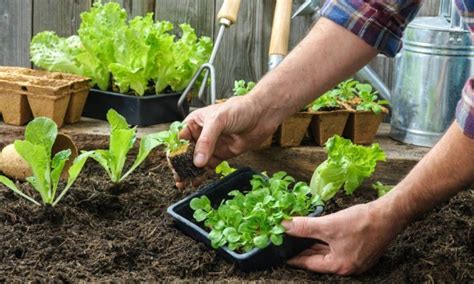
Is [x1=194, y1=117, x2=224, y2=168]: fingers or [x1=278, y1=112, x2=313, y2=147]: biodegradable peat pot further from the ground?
[x1=194, y1=117, x2=224, y2=168]: fingers

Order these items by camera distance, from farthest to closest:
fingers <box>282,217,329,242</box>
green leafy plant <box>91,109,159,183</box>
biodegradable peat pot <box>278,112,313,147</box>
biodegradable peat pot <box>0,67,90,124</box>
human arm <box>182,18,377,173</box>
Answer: biodegradable peat pot <box>0,67,90,124</box>
biodegradable peat pot <box>278,112,313,147</box>
green leafy plant <box>91,109,159,183</box>
human arm <box>182,18,377,173</box>
fingers <box>282,217,329,242</box>

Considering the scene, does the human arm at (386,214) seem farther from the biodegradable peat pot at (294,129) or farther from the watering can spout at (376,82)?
the watering can spout at (376,82)

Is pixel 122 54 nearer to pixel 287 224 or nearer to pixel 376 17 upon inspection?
pixel 376 17

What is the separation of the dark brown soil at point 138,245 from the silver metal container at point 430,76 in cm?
58

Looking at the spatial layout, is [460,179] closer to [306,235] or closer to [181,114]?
[306,235]

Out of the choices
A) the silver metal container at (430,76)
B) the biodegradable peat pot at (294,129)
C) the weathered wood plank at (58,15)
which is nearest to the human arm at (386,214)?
the biodegradable peat pot at (294,129)

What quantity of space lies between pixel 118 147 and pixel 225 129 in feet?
1.13

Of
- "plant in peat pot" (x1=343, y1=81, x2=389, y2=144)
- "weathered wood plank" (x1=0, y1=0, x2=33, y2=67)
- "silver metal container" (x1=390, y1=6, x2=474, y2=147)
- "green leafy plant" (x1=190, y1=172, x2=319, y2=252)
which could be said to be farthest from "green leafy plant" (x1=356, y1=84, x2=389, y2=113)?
"weathered wood plank" (x1=0, y1=0, x2=33, y2=67)

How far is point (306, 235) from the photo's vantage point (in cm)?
208

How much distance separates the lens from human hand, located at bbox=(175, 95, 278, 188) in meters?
2.26

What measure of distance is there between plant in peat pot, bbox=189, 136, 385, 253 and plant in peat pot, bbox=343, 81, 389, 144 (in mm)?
481

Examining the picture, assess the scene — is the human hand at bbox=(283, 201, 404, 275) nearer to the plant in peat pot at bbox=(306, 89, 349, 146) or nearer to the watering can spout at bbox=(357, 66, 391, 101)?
the plant in peat pot at bbox=(306, 89, 349, 146)

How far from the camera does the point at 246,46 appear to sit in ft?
12.3

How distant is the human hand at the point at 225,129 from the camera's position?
2.26 m
